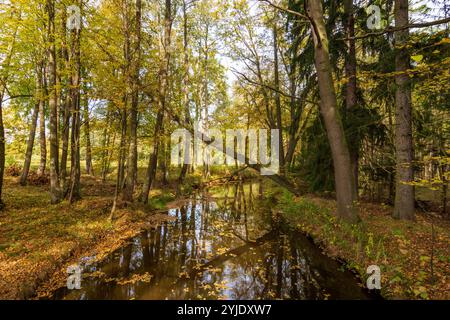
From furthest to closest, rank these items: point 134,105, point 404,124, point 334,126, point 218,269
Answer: point 134,105 < point 404,124 < point 334,126 < point 218,269

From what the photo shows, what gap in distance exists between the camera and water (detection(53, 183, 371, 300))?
4895 millimetres

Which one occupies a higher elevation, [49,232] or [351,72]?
[351,72]

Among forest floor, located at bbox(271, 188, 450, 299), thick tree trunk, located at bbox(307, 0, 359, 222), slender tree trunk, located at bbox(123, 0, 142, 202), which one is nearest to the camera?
forest floor, located at bbox(271, 188, 450, 299)

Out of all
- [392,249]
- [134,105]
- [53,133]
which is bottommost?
[392,249]

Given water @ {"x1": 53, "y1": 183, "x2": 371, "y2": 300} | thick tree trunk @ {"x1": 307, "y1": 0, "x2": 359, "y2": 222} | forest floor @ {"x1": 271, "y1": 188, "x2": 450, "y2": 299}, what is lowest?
water @ {"x1": 53, "y1": 183, "x2": 371, "y2": 300}

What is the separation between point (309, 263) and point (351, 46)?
8749 millimetres

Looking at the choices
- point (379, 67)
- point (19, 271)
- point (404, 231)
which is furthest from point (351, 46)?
point (19, 271)

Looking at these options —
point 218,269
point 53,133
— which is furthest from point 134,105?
point 218,269

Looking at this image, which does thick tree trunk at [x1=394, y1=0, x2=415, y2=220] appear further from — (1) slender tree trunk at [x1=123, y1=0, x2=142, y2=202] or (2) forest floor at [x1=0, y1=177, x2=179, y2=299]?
(2) forest floor at [x1=0, y1=177, x2=179, y2=299]

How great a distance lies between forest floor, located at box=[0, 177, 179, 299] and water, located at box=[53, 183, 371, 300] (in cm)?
62

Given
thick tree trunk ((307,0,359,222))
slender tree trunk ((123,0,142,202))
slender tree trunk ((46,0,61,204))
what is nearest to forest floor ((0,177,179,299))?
slender tree trunk ((46,0,61,204))

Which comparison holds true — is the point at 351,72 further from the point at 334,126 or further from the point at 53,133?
the point at 53,133

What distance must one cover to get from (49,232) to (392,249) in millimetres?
9229

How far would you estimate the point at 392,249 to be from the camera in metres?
5.83
